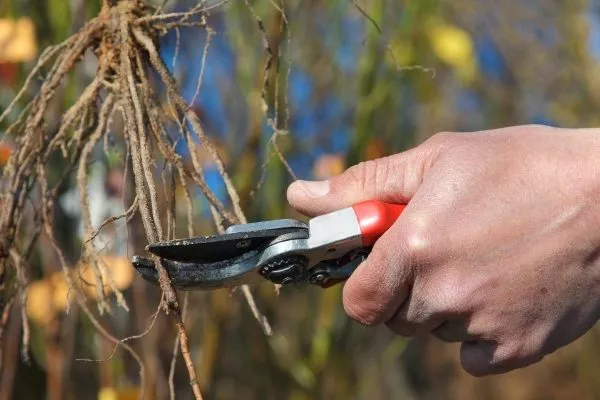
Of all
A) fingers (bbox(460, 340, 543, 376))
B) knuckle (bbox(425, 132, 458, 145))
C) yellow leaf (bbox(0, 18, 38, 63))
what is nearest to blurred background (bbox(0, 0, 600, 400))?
yellow leaf (bbox(0, 18, 38, 63))

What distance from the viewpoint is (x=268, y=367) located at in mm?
1750

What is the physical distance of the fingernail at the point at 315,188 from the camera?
95 centimetres

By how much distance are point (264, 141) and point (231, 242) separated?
0.80m

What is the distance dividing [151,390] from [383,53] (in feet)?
2.47

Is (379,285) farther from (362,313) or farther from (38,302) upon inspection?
(38,302)

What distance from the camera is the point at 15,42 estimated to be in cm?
118

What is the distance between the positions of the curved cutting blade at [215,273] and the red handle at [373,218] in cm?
11

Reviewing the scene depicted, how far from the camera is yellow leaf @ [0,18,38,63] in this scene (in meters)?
1.17

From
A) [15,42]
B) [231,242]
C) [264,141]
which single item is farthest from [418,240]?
[264,141]

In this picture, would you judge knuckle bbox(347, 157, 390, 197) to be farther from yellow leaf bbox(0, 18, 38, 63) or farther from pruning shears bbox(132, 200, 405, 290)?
yellow leaf bbox(0, 18, 38, 63)

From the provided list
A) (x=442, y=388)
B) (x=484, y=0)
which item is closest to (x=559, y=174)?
(x=484, y=0)

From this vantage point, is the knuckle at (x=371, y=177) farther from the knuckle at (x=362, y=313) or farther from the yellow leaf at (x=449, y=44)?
the yellow leaf at (x=449, y=44)

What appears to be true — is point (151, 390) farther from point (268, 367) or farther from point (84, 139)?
point (84, 139)

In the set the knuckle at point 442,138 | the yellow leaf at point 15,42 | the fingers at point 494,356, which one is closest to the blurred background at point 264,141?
the yellow leaf at point 15,42
